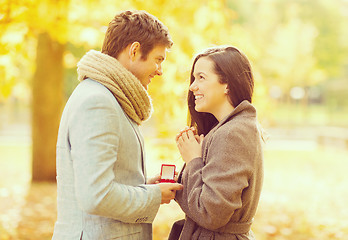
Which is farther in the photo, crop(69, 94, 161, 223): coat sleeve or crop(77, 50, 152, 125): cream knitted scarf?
crop(77, 50, 152, 125): cream knitted scarf

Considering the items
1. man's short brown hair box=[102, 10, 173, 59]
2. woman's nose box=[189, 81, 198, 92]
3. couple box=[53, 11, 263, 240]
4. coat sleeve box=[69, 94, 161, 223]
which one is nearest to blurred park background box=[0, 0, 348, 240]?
woman's nose box=[189, 81, 198, 92]

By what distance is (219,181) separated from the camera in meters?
2.21

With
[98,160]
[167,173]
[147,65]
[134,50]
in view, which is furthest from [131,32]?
[167,173]

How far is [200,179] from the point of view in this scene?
229 centimetres

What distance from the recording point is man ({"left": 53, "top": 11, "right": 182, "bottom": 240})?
1.98 metres

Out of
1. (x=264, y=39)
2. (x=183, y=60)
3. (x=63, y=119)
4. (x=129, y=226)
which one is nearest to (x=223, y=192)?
(x=129, y=226)

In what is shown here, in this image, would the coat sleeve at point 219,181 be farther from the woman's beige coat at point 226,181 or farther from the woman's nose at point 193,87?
the woman's nose at point 193,87

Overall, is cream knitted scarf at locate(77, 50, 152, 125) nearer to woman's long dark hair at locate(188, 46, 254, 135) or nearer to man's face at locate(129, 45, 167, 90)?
man's face at locate(129, 45, 167, 90)

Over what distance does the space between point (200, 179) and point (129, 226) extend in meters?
0.42

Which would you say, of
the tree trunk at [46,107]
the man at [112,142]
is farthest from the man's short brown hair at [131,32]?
the tree trunk at [46,107]

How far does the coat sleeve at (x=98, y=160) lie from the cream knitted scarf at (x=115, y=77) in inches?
5.0

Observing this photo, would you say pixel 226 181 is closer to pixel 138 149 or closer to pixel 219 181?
pixel 219 181

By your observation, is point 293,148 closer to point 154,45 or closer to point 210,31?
point 210,31

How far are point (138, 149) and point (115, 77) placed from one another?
0.37 m
